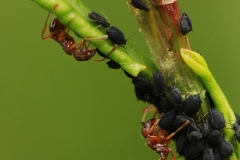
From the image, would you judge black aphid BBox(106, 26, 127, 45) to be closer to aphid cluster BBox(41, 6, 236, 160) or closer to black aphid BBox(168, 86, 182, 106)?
aphid cluster BBox(41, 6, 236, 160)

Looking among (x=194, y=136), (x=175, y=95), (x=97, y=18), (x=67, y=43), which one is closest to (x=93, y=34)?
(x=97, y=18)

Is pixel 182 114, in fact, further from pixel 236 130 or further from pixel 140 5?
pixel 140 5

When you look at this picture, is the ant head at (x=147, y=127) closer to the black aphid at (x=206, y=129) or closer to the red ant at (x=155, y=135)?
the red ant at (x=155, y=135)

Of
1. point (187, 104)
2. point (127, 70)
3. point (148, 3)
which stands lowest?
point (187, 104)

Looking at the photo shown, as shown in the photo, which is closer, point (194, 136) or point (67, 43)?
point (194, 136)

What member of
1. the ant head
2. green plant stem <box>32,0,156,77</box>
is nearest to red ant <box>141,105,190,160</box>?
the ant head

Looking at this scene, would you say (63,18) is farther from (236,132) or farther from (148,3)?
(236,132)

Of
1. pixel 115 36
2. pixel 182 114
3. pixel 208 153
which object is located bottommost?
pixel 208 153

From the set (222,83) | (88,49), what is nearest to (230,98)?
(222,83)
